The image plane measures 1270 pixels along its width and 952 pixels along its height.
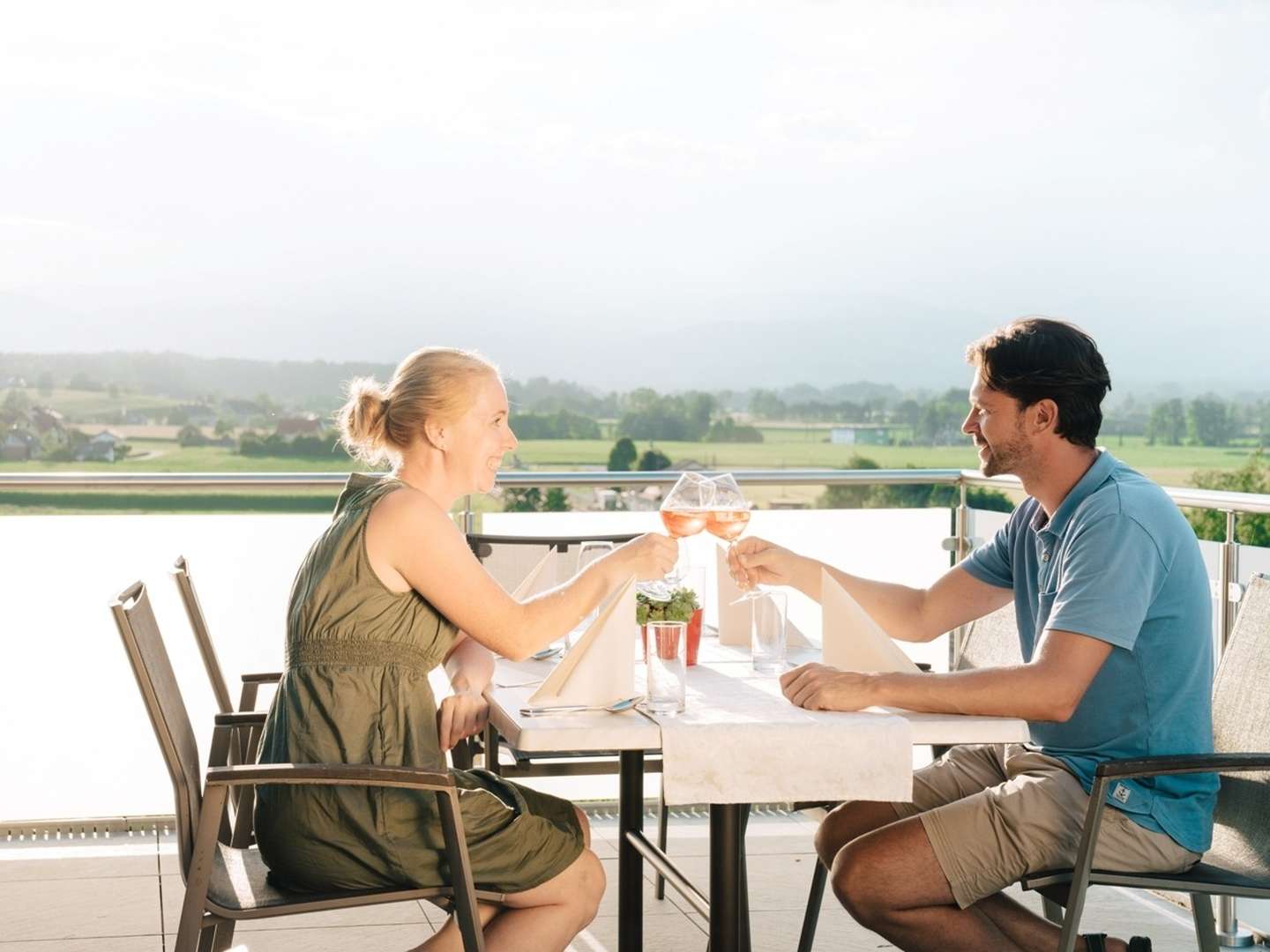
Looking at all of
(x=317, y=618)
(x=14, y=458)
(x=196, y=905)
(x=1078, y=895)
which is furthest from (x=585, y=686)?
(x=14, y=458)

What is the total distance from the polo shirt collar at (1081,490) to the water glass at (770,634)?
51 centimetres

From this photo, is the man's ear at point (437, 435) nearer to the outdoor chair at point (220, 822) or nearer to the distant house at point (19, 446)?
the outdoor chair at point (220, 822)

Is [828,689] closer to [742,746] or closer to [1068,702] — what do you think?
[742,746]

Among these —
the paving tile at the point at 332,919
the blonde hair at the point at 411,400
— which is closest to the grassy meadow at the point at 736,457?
the paving tile at the point at 332,919

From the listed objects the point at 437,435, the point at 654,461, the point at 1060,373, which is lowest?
the point at 654,461

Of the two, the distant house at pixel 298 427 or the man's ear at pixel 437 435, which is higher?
the man's ear at pixel 437 435

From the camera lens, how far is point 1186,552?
2.45m

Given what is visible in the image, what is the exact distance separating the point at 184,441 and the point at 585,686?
3195 centimetres

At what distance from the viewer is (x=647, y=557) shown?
2441 mm

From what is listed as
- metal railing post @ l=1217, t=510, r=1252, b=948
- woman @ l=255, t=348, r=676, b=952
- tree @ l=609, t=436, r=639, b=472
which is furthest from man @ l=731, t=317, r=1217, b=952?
tree @ l=609, t=436, r=639, b=472

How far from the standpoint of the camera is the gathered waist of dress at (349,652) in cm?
237

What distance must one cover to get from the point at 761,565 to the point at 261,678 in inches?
44.6

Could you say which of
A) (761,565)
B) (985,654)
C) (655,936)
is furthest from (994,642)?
(655,936)

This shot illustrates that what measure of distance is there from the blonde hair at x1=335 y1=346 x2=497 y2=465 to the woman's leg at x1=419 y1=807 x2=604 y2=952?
31.5 inches
